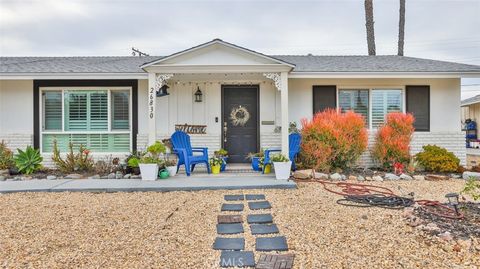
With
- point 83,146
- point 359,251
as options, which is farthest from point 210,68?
point 359,251

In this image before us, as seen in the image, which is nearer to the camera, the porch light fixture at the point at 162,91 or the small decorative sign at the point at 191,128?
the porch light fixture at the point at 162,91

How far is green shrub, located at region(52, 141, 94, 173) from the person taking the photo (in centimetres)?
726

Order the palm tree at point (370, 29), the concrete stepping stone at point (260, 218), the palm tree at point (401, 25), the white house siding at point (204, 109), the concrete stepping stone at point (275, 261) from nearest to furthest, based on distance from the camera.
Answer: the concrete stepping stone at point (275, 261)
the concrete stepping stone at point (260, 218)
the white house siding at point (204, 109)
the palm tree at point (370, 29)
the palm tree at point (401, 25)

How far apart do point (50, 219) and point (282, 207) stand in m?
3.03

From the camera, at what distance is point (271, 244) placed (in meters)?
3.04

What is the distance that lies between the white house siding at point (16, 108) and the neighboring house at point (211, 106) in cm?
3

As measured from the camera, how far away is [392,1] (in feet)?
47.8

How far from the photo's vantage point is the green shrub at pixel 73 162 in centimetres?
726

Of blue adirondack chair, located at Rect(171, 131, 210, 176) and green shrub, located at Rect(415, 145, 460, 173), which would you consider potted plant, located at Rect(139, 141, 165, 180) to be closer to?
blue adirondack chair, located at Rect(171, 131, 210, 176)

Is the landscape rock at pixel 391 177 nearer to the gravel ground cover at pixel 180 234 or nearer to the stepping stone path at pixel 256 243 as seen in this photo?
the gravel ground cover at pixel 180 234

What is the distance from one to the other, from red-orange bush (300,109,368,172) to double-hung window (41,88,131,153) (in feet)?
14.7

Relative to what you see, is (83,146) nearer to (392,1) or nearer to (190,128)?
(190,128)

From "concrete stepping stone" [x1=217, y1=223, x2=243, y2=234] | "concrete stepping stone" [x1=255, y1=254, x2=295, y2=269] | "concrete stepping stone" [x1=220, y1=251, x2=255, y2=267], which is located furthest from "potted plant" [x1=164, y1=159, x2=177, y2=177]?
"concrete stepping stone" [x1=255, y1=254, x2=295, y2=269]

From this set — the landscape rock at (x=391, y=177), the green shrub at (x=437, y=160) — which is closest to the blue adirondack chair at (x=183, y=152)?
the landscape rock at (x=391, y=177)
